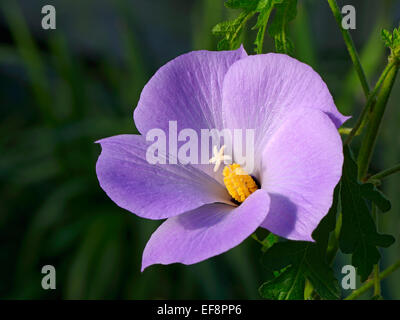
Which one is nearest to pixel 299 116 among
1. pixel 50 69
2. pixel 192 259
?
pixel 192 259

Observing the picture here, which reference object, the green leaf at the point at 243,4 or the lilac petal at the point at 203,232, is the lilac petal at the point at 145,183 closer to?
the lilac petal at the point at 203,232

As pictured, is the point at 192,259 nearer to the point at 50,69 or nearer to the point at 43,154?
the point at 43,154

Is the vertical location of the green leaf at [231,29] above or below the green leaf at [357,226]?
above

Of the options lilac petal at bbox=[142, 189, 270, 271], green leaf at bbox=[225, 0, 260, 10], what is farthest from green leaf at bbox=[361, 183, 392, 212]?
green leaf at bbox=[225, 0, 260, 10]

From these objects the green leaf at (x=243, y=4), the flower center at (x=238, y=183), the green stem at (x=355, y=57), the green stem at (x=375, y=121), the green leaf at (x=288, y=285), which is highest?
the green leaf at (x=243, y=4)
